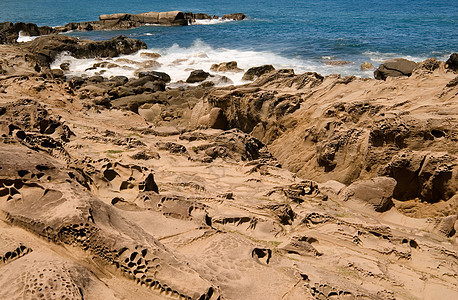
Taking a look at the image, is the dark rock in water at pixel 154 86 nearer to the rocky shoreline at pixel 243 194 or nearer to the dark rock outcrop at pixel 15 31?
the rocky shoreline at pixel 243 194

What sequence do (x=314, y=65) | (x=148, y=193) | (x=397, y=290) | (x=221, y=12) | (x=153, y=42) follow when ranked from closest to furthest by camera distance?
1. (x=397, y=290)
2. (x=148, y=193)
3. (x=314, y=65)
4. (x=153, y=42)
5. (x=221, y=12)

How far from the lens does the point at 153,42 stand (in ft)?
114

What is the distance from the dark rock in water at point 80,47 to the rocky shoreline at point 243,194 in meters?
17.1

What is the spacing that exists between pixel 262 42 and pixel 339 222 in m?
28.1

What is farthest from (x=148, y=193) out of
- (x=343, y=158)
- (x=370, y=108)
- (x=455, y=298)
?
(x=370, y=108)

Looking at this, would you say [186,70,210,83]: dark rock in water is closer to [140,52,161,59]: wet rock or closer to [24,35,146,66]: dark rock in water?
[140,52,161,59]: wet rock

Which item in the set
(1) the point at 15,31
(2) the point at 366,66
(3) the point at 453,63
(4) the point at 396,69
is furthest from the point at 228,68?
(1) the point at 15,31

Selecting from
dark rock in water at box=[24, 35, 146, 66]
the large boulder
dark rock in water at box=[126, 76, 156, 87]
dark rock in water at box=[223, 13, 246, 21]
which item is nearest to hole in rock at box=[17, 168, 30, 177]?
the large boulder

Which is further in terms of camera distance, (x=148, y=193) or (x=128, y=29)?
(x=128, y=29)

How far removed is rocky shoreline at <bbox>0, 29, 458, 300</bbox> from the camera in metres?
3.25

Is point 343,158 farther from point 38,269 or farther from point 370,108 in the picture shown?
point 38,269

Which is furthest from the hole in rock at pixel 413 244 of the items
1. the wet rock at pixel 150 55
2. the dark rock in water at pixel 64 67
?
the wet rock at pixel 150 55

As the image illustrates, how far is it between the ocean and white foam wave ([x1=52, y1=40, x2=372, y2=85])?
0.06 metres

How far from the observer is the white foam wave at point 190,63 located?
74.0 ft
